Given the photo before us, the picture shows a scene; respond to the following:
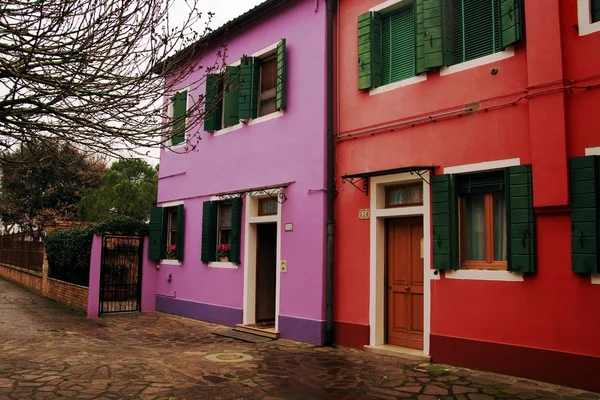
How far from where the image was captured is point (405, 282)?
8.81 m

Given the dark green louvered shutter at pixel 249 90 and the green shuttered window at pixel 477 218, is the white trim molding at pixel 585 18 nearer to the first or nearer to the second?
the green shuttered window at pixel 477 218

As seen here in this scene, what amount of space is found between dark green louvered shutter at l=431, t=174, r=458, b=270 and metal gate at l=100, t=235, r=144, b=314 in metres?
8.93

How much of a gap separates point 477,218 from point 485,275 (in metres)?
0.89

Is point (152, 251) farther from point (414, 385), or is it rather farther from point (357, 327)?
point (414, 385)

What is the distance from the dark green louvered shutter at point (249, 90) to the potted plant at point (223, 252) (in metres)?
2.94

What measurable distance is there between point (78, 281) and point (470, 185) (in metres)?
11.6

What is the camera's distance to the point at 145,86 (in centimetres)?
574

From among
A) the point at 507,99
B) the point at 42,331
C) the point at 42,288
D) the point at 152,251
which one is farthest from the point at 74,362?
the point at 42,288

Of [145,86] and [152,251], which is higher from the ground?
[145,86]

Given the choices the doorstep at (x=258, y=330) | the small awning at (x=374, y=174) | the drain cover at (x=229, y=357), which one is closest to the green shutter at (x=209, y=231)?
the doorstep at (x=258, y=330)

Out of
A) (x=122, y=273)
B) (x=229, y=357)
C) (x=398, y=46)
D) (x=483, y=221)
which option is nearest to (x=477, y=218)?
(x=483, y=221)

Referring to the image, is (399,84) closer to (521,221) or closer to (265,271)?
(521,221)

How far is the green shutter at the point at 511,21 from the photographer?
723 centimetres

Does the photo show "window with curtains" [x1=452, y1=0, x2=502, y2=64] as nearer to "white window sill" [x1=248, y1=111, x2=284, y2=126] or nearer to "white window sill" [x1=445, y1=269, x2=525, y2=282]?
"white window sill" [x1=445, y1=269, x2=525, y2=282]
